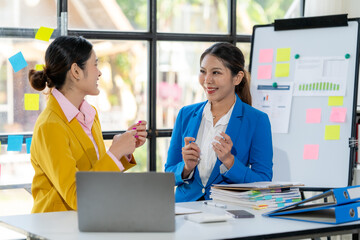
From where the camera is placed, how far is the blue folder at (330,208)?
1888 millimetres

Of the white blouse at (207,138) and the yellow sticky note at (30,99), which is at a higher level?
the yellow sticky note at (30,99)

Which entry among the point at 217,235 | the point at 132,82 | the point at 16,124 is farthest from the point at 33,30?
the point at 217,235

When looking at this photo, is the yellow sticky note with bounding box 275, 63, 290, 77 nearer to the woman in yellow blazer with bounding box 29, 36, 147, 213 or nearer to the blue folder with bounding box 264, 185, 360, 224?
the woman in yellow blazer with bounding box 29, 36, 147, 213

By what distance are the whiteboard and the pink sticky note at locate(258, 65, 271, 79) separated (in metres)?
0.01

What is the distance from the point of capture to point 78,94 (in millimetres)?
2314

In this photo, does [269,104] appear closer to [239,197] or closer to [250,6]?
[250,6]

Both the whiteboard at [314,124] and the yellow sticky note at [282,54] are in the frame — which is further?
the yellow sticky note at [282,54]

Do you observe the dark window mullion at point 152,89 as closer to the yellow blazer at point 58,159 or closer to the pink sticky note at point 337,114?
the pink sticky note at point 337,114

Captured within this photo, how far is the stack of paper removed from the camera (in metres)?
2.13

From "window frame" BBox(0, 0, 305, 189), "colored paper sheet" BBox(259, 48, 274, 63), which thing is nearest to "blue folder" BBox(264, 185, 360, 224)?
"colored paper sheet" BBox(259, 48, 274, 63)

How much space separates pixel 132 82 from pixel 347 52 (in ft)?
4.66

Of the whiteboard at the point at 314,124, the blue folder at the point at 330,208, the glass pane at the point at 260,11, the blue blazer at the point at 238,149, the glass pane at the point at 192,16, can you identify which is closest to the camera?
the blue folder at the point at 330,208

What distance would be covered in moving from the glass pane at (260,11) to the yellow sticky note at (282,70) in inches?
26.6

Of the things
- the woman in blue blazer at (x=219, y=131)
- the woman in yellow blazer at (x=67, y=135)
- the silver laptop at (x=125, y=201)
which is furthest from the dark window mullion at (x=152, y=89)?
the silver laptop at (x=125, y=201)
